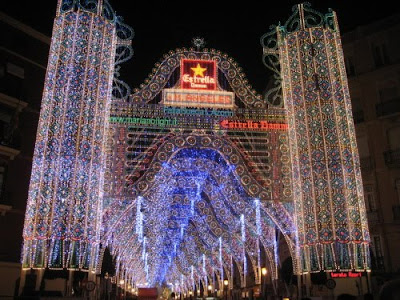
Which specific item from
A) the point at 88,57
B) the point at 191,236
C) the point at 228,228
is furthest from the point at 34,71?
the point at 191,236

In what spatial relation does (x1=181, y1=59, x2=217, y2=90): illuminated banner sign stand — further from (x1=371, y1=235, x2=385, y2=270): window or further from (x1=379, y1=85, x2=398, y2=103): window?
(x1=371, y1=235, x2=385, y2=270): window

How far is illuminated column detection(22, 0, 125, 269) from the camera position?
1600 centimetres

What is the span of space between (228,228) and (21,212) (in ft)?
43.2

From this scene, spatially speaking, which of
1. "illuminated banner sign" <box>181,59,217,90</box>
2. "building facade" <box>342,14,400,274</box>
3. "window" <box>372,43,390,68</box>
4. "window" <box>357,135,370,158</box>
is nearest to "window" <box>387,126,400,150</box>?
"building facade" <box>342,14,400,274</box>

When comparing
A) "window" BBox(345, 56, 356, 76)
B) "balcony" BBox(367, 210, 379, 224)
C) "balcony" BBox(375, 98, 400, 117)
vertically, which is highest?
"window" BBox(345, 56, 356, 76)

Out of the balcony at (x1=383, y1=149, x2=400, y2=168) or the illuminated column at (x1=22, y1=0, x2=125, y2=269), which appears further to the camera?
the balcony at (x1=383, y1=149, x2=400, y2=168)

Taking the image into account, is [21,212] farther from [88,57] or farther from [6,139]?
[88,57]

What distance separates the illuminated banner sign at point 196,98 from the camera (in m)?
19.8

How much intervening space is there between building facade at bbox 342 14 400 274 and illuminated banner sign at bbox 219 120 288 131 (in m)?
8.49

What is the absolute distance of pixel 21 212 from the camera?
2517 cm

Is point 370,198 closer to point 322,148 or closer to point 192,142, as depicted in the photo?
point 322,148

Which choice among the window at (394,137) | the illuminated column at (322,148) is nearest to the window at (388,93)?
the window at (394,137)

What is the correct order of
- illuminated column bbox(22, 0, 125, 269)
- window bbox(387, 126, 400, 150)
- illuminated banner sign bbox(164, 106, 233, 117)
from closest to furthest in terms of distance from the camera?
illuminated column bbox(22, 0, 125, 269) < illuminated banner sign bbox(164, 106, 233, 117) < window bbox(387, 126, 400, 150)

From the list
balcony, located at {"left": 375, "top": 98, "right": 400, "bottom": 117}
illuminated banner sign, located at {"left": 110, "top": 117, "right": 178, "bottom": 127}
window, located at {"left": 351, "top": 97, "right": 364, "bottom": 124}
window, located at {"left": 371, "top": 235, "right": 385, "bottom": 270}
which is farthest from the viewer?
window, located at {"left": 351, "top": 97, "right": 364, "bottom": 124}
